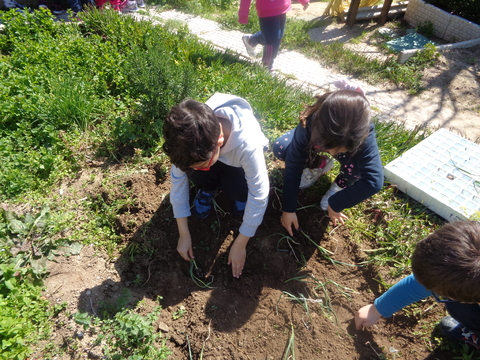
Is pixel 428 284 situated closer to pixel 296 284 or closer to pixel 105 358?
pixel 296 284

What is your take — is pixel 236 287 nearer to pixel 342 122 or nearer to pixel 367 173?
pixel 367 173

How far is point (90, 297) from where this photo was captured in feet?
6.51

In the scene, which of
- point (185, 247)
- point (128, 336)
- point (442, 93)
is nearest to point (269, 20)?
point (442, 93)

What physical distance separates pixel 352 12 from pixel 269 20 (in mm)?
2717

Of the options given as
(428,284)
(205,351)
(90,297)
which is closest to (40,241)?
(90,297)

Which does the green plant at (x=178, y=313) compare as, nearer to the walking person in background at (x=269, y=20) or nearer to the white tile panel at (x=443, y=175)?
the white tile panel at (x=443, y=175)

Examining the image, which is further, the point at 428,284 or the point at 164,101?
the point at 164,101

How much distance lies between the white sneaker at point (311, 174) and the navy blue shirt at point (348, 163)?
355mm

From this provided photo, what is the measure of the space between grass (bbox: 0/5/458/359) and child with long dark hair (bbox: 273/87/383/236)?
308 mm

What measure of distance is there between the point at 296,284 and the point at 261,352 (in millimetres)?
475

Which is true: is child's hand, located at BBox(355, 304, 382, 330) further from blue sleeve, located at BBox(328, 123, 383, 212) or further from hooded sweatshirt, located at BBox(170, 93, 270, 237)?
hooded sweatshirt, located at BBox(170, 93, 270, 237)

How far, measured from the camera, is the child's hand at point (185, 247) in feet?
6.97

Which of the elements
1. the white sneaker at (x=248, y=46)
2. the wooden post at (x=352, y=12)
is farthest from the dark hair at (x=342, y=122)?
the wooden post at (x=352, y=12)

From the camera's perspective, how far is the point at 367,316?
6.22ft
